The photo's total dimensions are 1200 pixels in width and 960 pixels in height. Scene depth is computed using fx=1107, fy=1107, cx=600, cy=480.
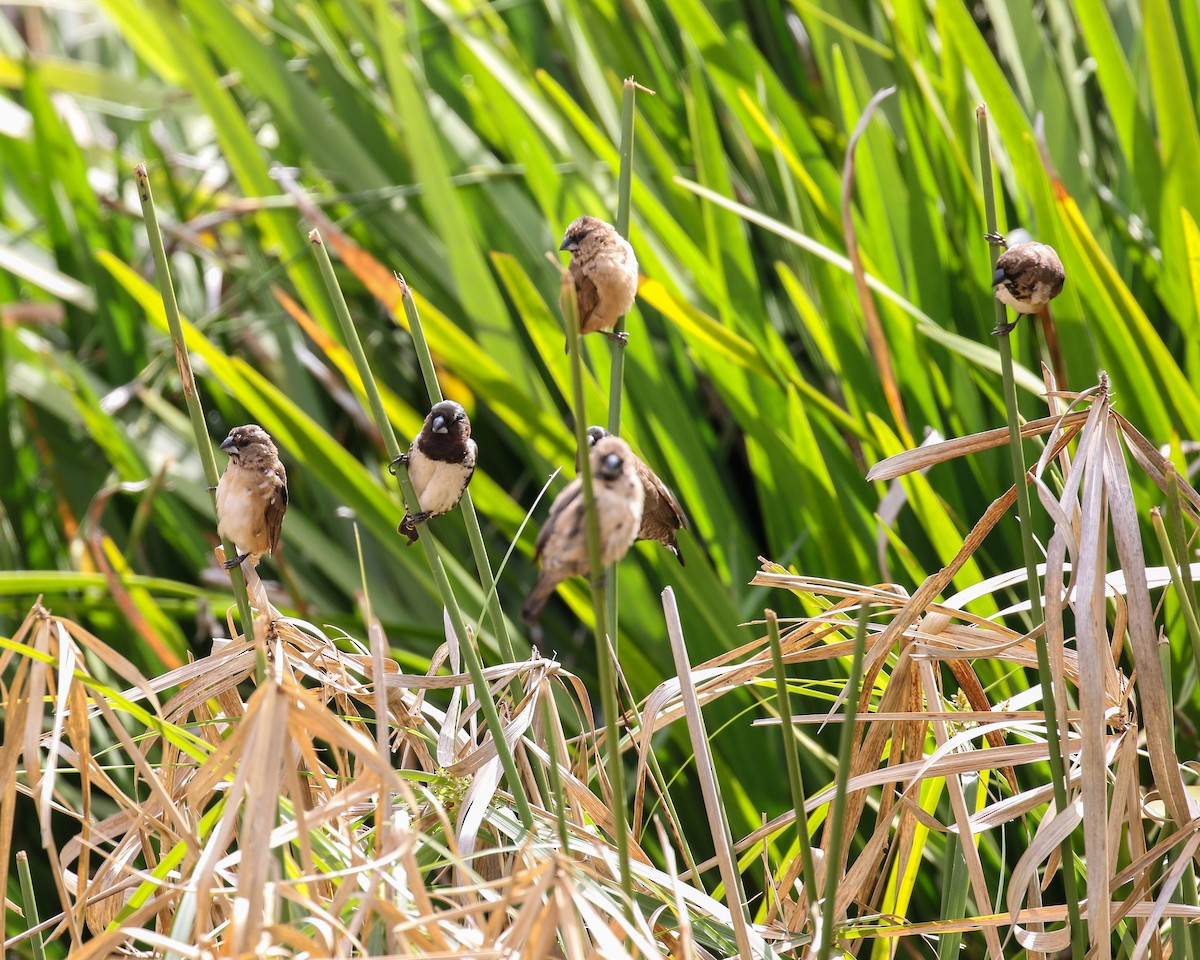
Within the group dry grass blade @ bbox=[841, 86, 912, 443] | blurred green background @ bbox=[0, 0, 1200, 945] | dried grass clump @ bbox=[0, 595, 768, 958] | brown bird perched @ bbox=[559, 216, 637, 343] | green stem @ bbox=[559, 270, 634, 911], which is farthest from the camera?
blurred green background @ bbox=[0, 0, 1200, 945]

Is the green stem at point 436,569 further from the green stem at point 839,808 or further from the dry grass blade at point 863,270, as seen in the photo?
the dry grass blade at point 863,270

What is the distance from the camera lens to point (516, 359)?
51.3 inches

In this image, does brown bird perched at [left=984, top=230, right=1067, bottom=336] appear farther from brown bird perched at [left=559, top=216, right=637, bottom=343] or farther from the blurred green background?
the blurred green background

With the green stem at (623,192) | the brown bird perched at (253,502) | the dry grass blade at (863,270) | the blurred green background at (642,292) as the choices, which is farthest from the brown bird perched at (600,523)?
the dry grass blade at (863,270)

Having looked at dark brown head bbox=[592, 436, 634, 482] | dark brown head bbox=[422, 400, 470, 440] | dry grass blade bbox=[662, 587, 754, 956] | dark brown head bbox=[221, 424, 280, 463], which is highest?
dark brown head bbox=[422, 400, 470, 440]

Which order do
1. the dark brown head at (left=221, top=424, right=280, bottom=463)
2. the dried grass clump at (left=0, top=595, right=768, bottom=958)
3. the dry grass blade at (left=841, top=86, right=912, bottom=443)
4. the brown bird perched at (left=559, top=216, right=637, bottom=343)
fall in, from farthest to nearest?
the dry grass blade at (left=841, top=86, right=912, bottom=443) → the dark brown head at (left=221, top=424, right=280, bottom=463) → the brown bird perched at (left=559, top=216, right=637, bottom=343) → the dried grass clump at (left=0, top=595, right=768, bottom=958)

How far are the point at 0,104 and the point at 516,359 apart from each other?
156 centimetres

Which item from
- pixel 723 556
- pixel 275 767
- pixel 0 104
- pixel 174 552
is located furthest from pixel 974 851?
pixel 0 104

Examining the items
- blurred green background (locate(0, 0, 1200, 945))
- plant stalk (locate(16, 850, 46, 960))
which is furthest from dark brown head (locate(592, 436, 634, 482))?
blurred green background (locate(0, 0, 1200, 945))

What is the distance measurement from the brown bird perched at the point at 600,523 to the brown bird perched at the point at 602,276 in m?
0.16

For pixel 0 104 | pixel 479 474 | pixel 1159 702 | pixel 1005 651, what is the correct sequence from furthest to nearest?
pixel 0 104, pixel 479 474, pixel 1005 651, pixel 1159 702

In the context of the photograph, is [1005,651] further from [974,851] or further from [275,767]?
[275,767]

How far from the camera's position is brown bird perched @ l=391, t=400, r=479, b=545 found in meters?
0.52

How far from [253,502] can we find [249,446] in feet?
0.35
